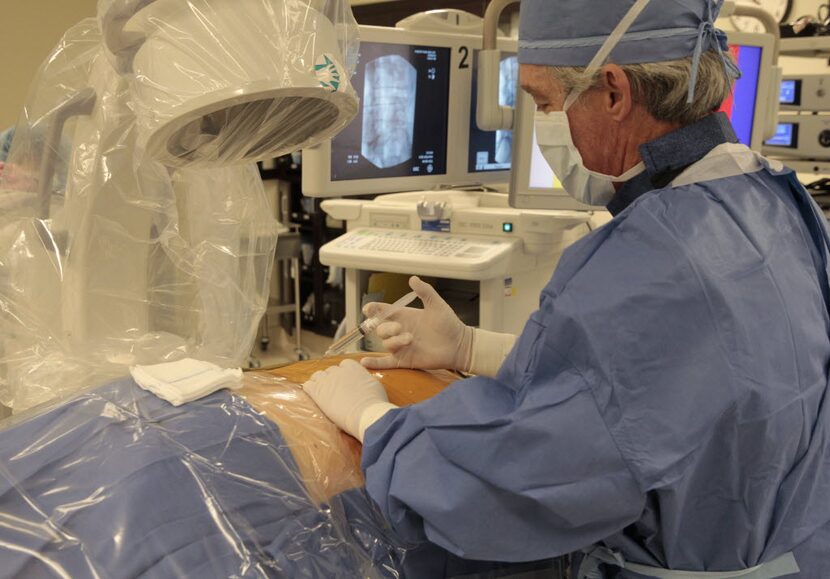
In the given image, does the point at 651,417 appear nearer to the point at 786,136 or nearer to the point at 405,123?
the point at 405,123

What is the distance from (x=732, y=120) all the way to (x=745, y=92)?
95mm

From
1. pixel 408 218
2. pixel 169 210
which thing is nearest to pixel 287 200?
pixel 408 218

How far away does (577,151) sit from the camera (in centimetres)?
112

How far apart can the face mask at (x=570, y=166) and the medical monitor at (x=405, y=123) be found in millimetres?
991

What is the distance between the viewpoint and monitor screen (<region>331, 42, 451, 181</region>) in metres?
2.15

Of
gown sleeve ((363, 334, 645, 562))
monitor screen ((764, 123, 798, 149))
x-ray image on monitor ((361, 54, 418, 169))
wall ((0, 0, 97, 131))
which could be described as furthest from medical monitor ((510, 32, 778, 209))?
wall ((0, 0, 97, 131))

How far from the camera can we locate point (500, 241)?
7.23ft

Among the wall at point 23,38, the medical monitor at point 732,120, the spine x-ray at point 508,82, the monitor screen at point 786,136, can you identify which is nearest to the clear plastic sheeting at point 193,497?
the medical monitor at point 732,120

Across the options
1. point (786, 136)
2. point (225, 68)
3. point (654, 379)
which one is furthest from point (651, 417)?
point (786, 136)

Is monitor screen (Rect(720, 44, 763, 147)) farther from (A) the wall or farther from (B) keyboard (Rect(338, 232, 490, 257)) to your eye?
(A) the wall

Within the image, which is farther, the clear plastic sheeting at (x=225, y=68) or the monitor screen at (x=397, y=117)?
the monitor screen at (x=397, y=117)

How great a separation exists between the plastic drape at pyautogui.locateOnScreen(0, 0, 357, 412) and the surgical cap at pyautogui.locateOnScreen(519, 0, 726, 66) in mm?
279

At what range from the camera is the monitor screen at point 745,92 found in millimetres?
2424

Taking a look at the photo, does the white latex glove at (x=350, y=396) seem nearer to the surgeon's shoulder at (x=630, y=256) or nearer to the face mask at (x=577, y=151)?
the surgeon's shoulder at (x=630, y=256)
